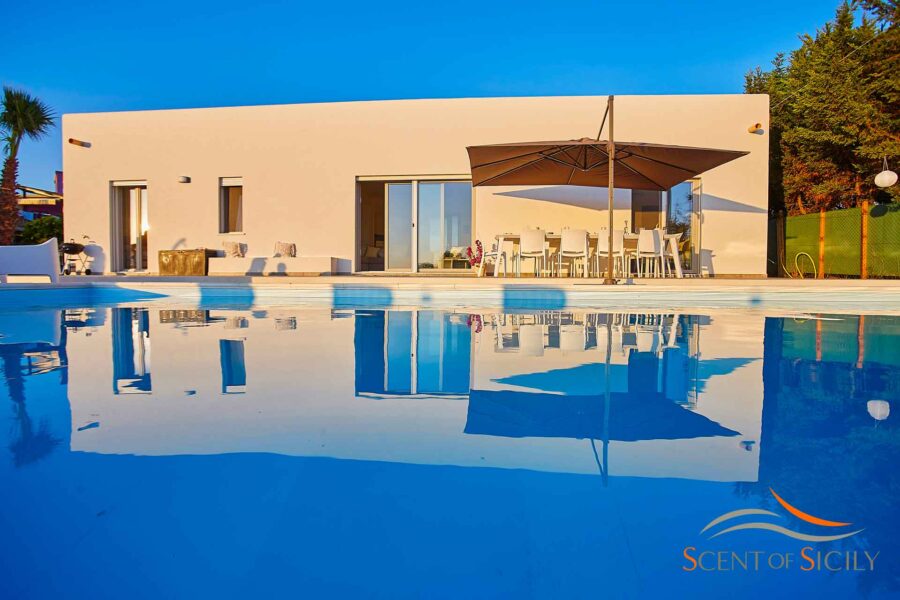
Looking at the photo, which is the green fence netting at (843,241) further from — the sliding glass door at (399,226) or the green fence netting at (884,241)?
the sliding glass door at (399,226)

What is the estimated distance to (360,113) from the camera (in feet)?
39.1

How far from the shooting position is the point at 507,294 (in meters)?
7.41

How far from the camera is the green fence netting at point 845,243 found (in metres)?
9.64

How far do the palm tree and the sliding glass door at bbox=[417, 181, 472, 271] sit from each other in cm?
1097

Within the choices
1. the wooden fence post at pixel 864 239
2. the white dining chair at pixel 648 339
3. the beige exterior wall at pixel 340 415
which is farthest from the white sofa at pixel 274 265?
the wooden fence post at pixel 864 239

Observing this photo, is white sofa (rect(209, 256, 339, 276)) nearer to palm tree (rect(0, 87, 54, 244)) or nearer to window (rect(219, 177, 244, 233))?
window (rect(219, 177, 244, 233))

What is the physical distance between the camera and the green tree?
1013 cm

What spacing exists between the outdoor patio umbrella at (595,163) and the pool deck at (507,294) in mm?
739

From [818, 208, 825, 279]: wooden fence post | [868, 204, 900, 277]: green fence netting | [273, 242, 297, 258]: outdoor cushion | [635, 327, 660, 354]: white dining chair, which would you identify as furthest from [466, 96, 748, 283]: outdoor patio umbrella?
[273, 242, 297, 258]: outdoor cushion

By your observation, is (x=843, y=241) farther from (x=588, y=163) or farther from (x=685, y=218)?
(x=588, y=163)

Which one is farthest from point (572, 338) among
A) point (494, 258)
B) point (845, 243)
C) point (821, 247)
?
point (821, 247)

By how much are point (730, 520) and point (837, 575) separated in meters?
0.21

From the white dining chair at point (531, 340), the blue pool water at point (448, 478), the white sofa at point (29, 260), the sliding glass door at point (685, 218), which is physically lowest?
the blue pool water at point (448, 478)

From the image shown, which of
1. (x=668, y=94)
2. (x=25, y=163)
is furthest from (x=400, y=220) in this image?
(x=25, y=163)
